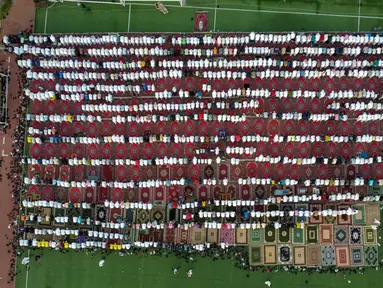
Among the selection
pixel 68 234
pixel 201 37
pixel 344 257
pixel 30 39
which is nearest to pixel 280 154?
pixel 344 257

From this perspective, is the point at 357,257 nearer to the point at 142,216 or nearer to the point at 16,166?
the point at 142,216

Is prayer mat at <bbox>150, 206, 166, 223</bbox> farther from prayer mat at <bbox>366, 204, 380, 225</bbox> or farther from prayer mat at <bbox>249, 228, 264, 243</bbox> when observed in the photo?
prayer mat at <bbox>366, 204, 380, 225</bbox>

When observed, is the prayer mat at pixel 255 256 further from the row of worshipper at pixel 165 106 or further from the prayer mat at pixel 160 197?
the row of worshipper at pixel 165 106

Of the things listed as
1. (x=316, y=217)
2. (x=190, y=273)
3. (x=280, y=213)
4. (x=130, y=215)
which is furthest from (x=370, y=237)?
(x=130, y=215)

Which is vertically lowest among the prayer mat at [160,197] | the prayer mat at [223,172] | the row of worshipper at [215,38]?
the prayer mat at [160,197]

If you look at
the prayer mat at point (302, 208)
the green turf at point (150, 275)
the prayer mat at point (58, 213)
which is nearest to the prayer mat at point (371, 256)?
the green turf at point (150, 275)
